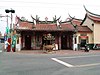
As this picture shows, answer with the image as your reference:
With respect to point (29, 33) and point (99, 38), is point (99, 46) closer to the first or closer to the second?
point (99, 38)

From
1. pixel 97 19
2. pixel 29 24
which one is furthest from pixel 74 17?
pixel 29 24

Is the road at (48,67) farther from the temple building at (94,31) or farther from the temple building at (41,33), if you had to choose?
the temple building at (94,31)

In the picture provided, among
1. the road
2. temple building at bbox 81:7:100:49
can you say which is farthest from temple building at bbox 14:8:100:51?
the road

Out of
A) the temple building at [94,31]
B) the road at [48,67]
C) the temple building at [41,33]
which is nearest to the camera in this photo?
the road at [48,67]

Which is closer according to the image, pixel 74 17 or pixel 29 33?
pixel 29 33

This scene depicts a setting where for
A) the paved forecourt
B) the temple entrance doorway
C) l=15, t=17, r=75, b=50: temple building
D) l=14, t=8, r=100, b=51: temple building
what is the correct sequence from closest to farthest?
the paved forecourt
l=15, t=17, r=75, b=50: temple building
l=14, t=8, r=100, b=51: temple building
the temple entrance doorway

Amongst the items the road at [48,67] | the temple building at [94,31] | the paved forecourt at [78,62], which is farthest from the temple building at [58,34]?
the road at [48,67]

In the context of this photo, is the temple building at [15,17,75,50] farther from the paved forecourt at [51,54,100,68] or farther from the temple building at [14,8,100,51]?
the paved forecourt at [51,54,100,68]

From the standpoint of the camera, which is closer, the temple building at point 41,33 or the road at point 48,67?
the road at point 48,67

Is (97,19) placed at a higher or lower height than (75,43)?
higher

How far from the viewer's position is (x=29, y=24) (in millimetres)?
36844

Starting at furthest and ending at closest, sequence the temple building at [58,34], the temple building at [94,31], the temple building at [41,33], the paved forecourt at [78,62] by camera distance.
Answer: the temple building at [94,31]
the temple building at [58,34]
the temple building at [41,33]
the paved forecourt at [78,62]

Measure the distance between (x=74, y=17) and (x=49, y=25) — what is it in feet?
22.6

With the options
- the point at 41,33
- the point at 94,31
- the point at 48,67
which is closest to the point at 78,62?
the point at 48,67
